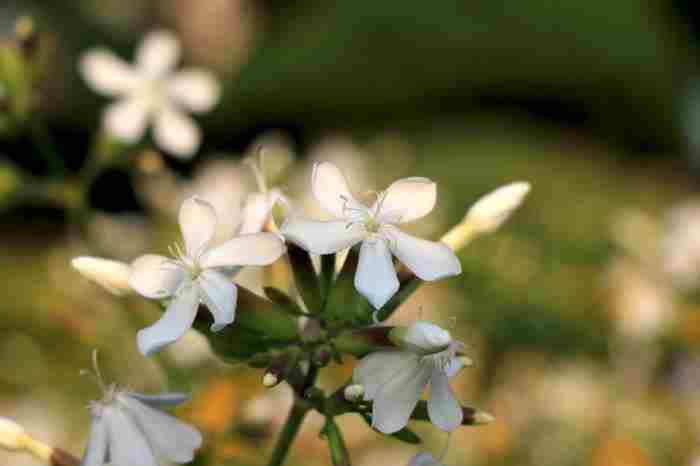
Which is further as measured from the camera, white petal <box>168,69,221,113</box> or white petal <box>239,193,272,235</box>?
white petal <box>168,69,221,113</box>

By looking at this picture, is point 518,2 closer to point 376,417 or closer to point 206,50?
point 206,50

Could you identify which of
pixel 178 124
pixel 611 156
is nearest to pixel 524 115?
pixel 611 156

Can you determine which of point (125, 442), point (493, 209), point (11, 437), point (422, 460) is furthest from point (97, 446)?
point (493, 209)

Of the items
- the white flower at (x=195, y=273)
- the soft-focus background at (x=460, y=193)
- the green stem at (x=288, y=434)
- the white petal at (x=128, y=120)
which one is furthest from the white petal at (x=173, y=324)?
the white petal at (x=128, y=120)

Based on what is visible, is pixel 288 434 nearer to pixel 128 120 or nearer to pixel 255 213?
pixel 255 213

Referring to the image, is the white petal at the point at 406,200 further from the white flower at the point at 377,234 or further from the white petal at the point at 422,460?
the white petal at the point at 422,460

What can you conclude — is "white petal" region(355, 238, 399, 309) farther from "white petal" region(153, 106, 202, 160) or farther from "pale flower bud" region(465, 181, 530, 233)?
"white petal" region(153, 106, 202, 160)

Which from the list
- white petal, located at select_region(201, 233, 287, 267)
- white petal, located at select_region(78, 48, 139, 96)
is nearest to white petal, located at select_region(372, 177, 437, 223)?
white petal, located at select_region(201, 233, 287, 267)
